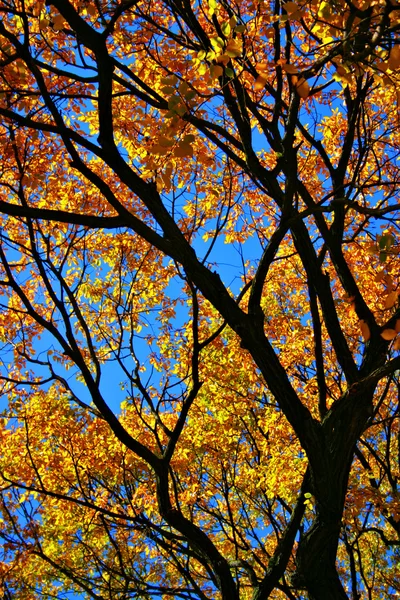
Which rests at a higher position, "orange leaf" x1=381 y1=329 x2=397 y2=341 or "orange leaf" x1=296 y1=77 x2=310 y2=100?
"orange leaf" x1=296 y1=77 x2=310 y2=100

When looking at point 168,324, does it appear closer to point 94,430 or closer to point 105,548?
point 94,430

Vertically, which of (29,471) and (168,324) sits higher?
(168,324)

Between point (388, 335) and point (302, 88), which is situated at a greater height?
point (302, 88)

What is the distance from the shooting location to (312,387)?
31.2 ft

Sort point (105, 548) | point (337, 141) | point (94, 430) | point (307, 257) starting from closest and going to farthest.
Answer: point (307, 257)
point (337, 141)
point (94, 430)
point (105, 548)

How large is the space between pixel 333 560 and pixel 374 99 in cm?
715

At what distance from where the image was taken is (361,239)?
9.60m

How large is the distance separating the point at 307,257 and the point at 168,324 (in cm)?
461

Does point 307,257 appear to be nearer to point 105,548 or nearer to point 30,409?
point 30,409

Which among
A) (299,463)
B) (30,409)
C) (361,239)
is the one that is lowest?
(299,463)

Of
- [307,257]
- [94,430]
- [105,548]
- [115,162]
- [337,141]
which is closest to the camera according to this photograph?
[115,162]

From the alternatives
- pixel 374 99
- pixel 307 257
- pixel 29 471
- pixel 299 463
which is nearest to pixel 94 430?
pixel 29 471

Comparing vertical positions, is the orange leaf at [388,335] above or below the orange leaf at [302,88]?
below

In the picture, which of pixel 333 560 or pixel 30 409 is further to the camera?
pixel 30 409
